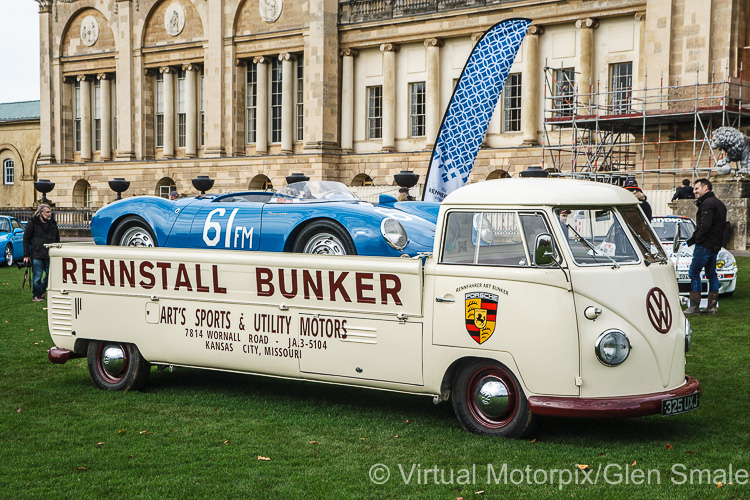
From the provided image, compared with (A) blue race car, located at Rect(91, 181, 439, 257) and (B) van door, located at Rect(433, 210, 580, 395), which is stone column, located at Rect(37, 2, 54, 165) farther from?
(B) van door, located at Rect(433, 210, 580, 395)

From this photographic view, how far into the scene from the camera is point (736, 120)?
30.8 metres

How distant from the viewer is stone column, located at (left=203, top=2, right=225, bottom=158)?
1811 inches

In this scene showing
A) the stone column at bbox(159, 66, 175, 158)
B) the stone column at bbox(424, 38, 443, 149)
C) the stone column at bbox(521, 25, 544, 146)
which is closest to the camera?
the stone column at bbox(521, 25, 544, 146)

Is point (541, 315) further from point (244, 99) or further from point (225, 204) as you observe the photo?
point (244, 99)

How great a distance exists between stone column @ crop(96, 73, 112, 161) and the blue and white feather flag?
41229 millimetres

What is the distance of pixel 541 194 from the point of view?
7059 mm

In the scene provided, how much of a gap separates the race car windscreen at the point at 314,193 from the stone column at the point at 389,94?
3119 cm

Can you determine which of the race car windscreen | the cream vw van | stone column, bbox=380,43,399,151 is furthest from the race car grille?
stone column, bbox=380,43,399,151

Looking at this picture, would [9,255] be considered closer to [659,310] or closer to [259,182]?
→ [259,182]

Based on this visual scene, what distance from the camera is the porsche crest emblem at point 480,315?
701cm

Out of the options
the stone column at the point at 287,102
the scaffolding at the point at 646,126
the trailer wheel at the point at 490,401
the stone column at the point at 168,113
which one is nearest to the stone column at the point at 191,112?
the stone column at the point at 168,113

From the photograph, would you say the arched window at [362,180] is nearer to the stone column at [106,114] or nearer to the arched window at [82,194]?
the stone column at [106,114]

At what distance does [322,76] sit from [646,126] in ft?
52.3

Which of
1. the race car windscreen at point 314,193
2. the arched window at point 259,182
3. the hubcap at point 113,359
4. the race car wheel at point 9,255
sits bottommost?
the race car wheel at point 9,255
